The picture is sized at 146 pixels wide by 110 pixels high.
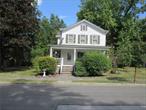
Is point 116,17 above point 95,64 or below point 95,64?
above

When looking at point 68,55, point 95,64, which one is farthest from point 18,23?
point 68,55

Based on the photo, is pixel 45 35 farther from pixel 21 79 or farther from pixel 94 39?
pixel 21 79

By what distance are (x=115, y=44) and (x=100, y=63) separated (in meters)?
22.3

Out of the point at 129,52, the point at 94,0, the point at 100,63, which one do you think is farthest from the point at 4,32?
the point at 94,0

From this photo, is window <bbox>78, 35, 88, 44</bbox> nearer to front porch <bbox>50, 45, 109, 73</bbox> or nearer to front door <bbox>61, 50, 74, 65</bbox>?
front porch <bbox>50, 45, 109, 73</bbox>

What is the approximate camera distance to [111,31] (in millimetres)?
57219

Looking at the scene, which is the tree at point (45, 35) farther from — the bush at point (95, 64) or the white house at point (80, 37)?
the bush at point (95, 64)

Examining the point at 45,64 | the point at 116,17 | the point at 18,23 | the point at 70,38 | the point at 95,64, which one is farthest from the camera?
the point at 116,17

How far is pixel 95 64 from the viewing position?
111 ft

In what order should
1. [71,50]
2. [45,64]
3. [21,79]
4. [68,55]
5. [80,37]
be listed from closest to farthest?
1. [21,79]
2. [45,64]
3. [71,50]
4. [80,37]
5. [68,55]

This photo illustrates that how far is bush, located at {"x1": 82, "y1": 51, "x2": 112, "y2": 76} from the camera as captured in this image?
33.8 meters

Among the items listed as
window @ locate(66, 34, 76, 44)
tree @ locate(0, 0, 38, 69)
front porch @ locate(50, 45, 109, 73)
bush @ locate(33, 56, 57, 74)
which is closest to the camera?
bush @ locate(33, 56, 57, 74)

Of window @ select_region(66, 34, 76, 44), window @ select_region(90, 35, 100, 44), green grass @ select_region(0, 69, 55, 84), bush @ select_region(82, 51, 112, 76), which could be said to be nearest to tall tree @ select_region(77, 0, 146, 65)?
window @ select_region(90, 35, 100, 44)

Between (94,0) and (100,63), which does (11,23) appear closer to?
(100,63)
